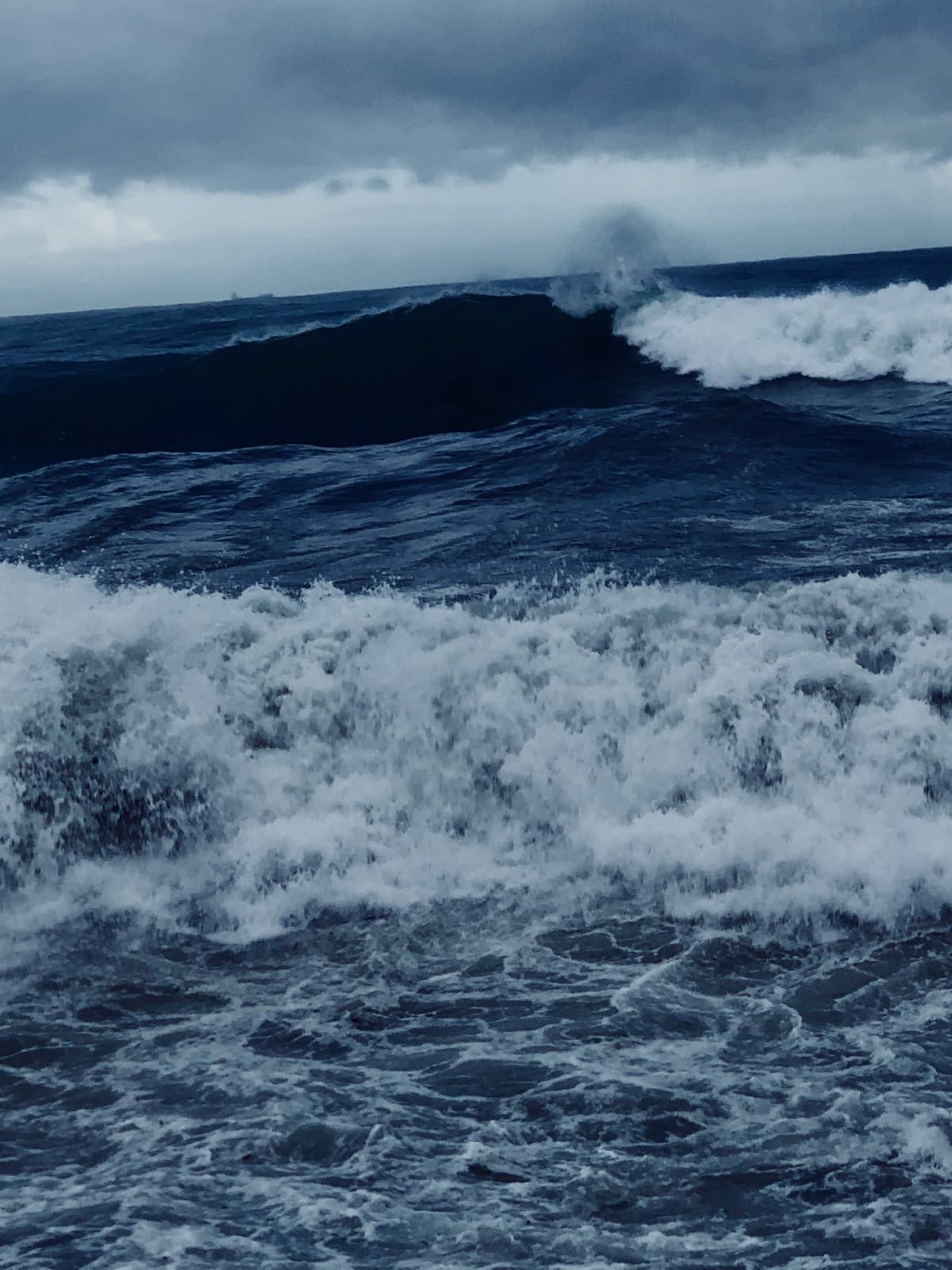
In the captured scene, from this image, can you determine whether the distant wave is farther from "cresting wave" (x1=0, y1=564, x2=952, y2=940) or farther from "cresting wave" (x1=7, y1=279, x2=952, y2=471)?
"cresting wave" (x1=0, y1=564, x2=952, y2=940)

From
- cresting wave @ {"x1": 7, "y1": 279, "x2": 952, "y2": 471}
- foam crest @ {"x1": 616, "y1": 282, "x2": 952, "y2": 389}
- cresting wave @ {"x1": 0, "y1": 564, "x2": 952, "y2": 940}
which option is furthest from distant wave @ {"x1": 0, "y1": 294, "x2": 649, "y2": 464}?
cresting wave @ {"x1": 0, "y1": 564, "x2": 952, "y2": 940}

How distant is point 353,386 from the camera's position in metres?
22.8

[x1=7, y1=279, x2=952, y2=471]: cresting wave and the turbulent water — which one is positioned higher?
[x1=7, y1=279, x2=952, y2=471]: cresting wave

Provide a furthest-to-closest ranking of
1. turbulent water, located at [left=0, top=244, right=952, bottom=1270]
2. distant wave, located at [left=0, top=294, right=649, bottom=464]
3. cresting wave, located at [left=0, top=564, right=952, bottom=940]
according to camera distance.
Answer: distant wave, located at [left=0, top=294, right=649, bottom=464] → cresting wave, located at [left=0, top=564, right=952, bottom=940] → turbulent water, located at [left=0, top=244, right=952, bottom=1270]

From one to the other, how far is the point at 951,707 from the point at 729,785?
5.42 feet

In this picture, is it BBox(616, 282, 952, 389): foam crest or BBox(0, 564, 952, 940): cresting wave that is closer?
BBox(0, 564, 952, 940): cresting wave

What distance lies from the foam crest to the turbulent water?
20.3 feet

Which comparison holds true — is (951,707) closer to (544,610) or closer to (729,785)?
(729,785)

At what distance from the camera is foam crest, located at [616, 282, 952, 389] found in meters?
21.3

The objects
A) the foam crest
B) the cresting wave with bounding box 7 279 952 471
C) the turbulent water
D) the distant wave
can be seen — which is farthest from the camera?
the foam crest

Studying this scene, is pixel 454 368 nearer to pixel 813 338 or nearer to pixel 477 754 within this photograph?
pixel 813 338

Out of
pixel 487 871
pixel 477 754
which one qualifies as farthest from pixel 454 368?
pixel 487 871

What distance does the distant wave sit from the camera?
66.3ft

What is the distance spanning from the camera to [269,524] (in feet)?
45.7
